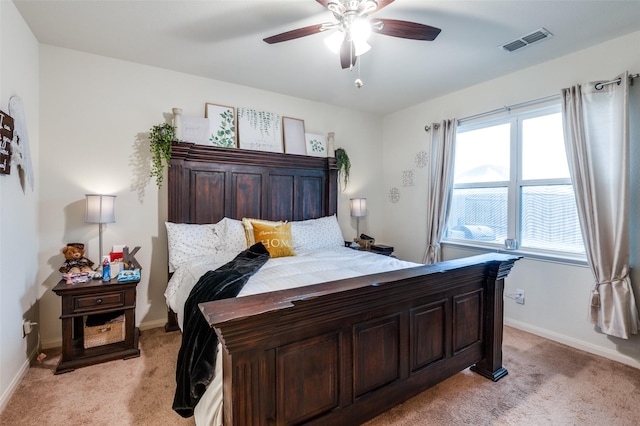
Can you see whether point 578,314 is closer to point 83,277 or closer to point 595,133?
point 595,133

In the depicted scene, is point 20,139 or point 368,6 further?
point 20,139

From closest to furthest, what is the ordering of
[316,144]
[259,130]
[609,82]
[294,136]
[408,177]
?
[609,82]
[259,130]
[294,136]
[316,144]
[408,177]

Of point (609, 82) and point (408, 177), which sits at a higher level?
point (609, 82)

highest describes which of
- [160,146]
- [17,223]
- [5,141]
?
[160,146]

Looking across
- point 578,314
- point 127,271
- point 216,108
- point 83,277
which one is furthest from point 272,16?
point 578,314

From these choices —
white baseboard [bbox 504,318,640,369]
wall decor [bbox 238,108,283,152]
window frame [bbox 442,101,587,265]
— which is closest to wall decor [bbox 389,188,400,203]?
window frame [bbox 442,101,587,265]

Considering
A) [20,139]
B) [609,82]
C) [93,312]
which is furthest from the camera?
[609,82]

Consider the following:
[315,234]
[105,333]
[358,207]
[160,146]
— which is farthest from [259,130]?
[105,333]

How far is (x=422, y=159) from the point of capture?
3936 millimetres

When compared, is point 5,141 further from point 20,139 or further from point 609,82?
point 609,82

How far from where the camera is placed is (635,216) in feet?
7.63

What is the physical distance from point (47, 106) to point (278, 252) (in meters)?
2.39

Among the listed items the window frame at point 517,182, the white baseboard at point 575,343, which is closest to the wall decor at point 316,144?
the window frame at point 517,182

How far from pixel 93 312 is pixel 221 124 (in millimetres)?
2130
